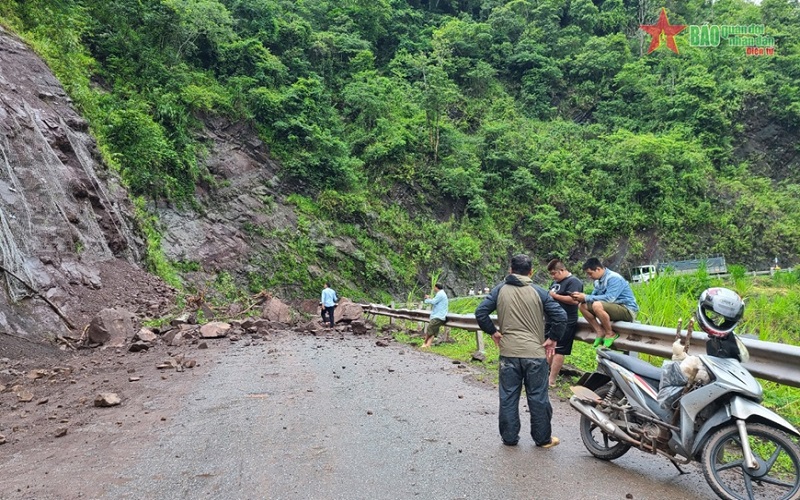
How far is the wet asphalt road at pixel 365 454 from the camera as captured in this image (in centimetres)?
343

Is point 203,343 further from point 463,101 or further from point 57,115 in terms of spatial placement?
point 463,101

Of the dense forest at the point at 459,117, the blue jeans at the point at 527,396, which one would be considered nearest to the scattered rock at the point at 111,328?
the blue jeans at the point at 527,396

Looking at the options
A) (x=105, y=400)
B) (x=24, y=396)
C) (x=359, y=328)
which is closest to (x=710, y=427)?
(x=105, y=400)

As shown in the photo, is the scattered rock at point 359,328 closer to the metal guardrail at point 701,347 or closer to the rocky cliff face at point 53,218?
the rocky cliff face at point 53,218

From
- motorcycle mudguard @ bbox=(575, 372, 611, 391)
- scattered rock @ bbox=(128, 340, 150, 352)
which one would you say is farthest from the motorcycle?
scattered rock @ bbox=(128, 340, 150, 352)

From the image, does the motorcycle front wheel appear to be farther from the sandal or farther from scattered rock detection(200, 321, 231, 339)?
scattered rock detection(200, 321, 231, 339)

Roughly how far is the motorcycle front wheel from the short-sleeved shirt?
10.2 ft

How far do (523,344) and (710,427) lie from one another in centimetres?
162

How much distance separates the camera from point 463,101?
138 feet

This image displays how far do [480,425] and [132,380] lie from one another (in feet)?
16.7

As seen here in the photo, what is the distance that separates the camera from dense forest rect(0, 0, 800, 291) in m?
24.5

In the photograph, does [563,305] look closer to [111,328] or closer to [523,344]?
[523,344]

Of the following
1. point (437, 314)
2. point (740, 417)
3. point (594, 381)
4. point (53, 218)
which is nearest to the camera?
point (740, 417)

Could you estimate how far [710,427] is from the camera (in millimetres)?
3271
